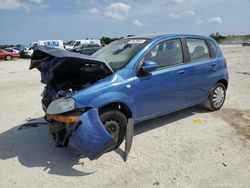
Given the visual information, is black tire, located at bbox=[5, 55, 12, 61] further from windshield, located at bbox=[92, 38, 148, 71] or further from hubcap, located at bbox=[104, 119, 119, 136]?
hubcap, located at bbox=[104, 119, 119, 136]

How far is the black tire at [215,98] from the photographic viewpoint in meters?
5.68

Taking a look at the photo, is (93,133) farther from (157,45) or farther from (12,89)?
(12,89)

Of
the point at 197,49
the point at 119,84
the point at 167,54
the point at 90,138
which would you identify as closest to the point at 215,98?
the point at 197,49

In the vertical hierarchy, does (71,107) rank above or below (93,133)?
above

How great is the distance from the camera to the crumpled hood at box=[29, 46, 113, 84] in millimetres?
3674

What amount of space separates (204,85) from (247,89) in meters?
3.48

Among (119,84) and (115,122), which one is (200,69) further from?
(115,122)

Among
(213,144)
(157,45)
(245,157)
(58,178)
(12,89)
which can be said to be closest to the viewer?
(58,178)

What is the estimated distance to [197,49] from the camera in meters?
5.37

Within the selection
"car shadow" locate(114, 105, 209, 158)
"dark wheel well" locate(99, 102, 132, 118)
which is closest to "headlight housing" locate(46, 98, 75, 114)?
"dark wheel well" locate(99, 102, 132, 118)

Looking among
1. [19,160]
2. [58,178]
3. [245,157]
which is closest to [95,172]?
[58,178]

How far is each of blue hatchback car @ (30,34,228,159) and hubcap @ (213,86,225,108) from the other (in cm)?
7

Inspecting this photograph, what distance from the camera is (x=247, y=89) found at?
8086mm

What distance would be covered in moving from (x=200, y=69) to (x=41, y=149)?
330 cm
